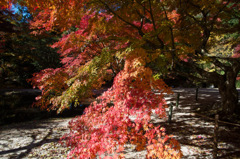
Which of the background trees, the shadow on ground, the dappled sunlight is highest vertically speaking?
the background trees

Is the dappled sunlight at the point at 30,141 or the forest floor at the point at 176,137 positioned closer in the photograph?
the forest floor at the point at 176,137

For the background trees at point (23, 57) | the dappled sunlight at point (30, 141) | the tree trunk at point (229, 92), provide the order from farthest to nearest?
the background trees at point (23, 57), the tree trunk at point (229, 92), the dappled sunlight at point (30, 141)

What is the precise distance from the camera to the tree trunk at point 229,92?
535 cm

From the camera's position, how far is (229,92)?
5.42m

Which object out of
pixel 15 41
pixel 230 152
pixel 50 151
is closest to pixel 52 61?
pixel 15 41

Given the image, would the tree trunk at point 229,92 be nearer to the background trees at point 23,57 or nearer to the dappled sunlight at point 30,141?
the dappled sunlight at point 30,141

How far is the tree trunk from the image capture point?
5.35 meters

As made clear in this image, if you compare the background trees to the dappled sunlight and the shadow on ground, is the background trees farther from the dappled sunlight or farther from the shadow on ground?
the shadow on ground

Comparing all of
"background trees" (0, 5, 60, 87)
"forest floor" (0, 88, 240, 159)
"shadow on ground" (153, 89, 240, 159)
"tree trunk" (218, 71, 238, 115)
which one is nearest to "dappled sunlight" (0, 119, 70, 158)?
"forest floor" (0, 88, 240, 159)

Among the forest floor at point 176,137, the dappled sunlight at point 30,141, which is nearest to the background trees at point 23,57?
the dappled sunlight at point 30,141

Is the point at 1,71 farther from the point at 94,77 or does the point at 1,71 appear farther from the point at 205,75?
the point at 205,75

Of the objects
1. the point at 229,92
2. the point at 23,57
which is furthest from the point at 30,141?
the point at 23,57

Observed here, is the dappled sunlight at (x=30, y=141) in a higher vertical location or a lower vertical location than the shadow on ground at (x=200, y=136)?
lower

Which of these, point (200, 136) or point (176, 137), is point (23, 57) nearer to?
point (176, 137)
